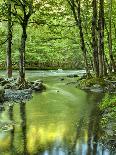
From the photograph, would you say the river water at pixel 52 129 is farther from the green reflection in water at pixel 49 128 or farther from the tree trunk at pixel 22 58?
the tree trunk at pixel 22 58

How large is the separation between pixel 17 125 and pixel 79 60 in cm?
6757

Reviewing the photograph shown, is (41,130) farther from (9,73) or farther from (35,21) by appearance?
(9,73)

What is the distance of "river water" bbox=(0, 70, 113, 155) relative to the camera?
38.5 feet

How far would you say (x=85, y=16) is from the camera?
4203 centimetres

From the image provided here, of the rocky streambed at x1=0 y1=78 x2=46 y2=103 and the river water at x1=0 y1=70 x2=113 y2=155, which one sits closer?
the river water at x1=0 y1=70 x2=113 y2=155

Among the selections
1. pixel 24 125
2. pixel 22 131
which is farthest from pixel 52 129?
pixel 24 125

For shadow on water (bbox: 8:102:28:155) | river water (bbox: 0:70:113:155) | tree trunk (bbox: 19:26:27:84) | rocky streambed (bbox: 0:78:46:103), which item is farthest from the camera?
tree trunk (bbox: 19:26:27:84)

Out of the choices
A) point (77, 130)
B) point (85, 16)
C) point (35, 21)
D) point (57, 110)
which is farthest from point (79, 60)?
point (77, 130)

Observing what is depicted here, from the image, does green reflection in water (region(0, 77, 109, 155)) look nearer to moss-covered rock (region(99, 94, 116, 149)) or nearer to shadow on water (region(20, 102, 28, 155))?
shadow on water (region(20, 102, 28, 155))

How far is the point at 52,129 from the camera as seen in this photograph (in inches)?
571

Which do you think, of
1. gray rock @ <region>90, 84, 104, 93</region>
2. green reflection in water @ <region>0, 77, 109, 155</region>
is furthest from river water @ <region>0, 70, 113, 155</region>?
gray rock @ <region>90, 84, 104, 93</region>

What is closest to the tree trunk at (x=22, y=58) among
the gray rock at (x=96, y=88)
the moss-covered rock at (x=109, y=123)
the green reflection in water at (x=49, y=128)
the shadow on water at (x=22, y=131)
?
the gray rock at (x=96, y=88)

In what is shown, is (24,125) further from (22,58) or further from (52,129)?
(22,58)

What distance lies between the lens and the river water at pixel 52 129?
11.7m
